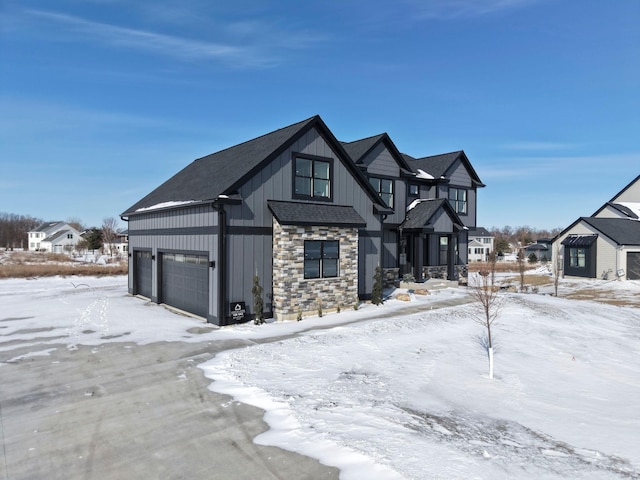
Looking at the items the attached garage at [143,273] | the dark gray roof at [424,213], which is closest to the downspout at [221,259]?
the attached garage at [143,273]

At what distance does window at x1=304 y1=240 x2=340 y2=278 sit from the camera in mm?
14914

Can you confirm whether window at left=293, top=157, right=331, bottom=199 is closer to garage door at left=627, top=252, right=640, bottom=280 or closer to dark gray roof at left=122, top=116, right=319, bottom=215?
dark gray roof at left=122, top=116, right=319, bottom=215

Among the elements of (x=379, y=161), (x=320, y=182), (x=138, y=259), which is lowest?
(x=138, y=259)

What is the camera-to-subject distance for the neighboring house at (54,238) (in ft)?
274

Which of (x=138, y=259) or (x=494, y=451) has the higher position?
(x=138, y=259)

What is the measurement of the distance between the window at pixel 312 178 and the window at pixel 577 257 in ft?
103

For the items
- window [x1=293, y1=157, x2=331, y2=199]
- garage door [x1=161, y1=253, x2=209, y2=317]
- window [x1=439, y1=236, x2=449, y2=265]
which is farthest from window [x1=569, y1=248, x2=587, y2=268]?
garage door [x1=161, y1=253, x2=209, y2=317]

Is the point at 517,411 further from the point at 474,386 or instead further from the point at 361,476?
the point at 361,476

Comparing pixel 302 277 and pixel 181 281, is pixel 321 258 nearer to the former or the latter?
pixel 302 277

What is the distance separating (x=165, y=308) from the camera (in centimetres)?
1708

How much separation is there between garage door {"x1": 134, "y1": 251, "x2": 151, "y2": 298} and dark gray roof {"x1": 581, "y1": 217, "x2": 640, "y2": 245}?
122ft

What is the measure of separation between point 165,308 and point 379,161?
13842 mm

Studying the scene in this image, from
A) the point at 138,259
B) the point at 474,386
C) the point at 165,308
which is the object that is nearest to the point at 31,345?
the point at 165,308

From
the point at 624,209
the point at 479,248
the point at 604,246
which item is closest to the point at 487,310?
the point at 604,246
